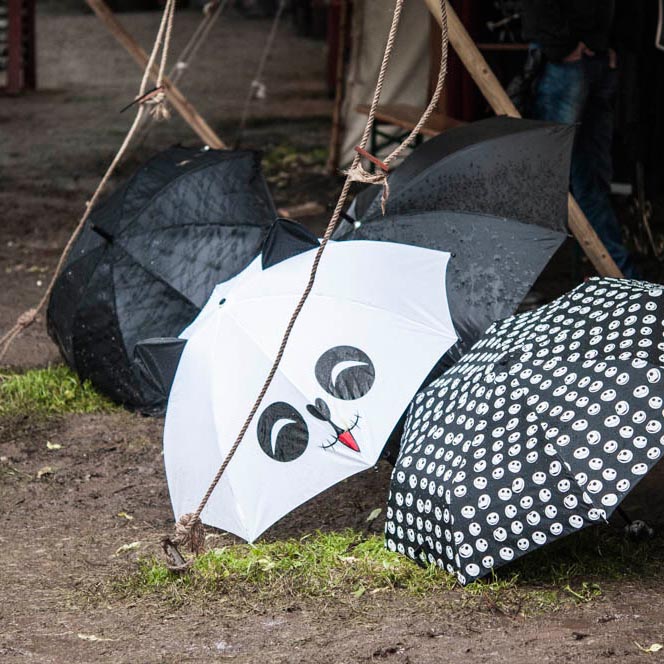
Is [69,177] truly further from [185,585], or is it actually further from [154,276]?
[185,585]

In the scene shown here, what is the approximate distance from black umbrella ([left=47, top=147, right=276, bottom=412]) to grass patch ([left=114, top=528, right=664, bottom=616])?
1548 mm

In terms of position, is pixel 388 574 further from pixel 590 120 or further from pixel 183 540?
pixel 590 120

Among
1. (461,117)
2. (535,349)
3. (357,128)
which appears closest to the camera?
(535,349)

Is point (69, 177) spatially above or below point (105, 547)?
below

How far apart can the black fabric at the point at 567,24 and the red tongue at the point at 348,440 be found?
2941 mm

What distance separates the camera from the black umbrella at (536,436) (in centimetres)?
309

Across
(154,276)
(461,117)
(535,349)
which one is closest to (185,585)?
(535,349)

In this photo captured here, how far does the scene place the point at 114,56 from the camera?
19250 millimetres

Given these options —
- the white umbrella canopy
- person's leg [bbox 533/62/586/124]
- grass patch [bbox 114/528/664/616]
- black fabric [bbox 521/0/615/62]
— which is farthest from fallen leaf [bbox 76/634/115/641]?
black fabric [bbox 521/0/615/62]

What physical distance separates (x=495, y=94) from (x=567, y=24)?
36.9 inches

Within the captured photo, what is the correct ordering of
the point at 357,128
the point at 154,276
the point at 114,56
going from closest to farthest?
the point at 154,276
the point at 357,128
the point at 114,56

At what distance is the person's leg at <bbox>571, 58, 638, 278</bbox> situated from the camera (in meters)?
5.89

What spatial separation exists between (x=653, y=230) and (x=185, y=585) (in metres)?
5.26

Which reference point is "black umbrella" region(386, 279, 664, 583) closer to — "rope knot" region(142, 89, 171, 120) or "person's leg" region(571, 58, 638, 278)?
"person's leg" region(571, 58, 638, 278)
